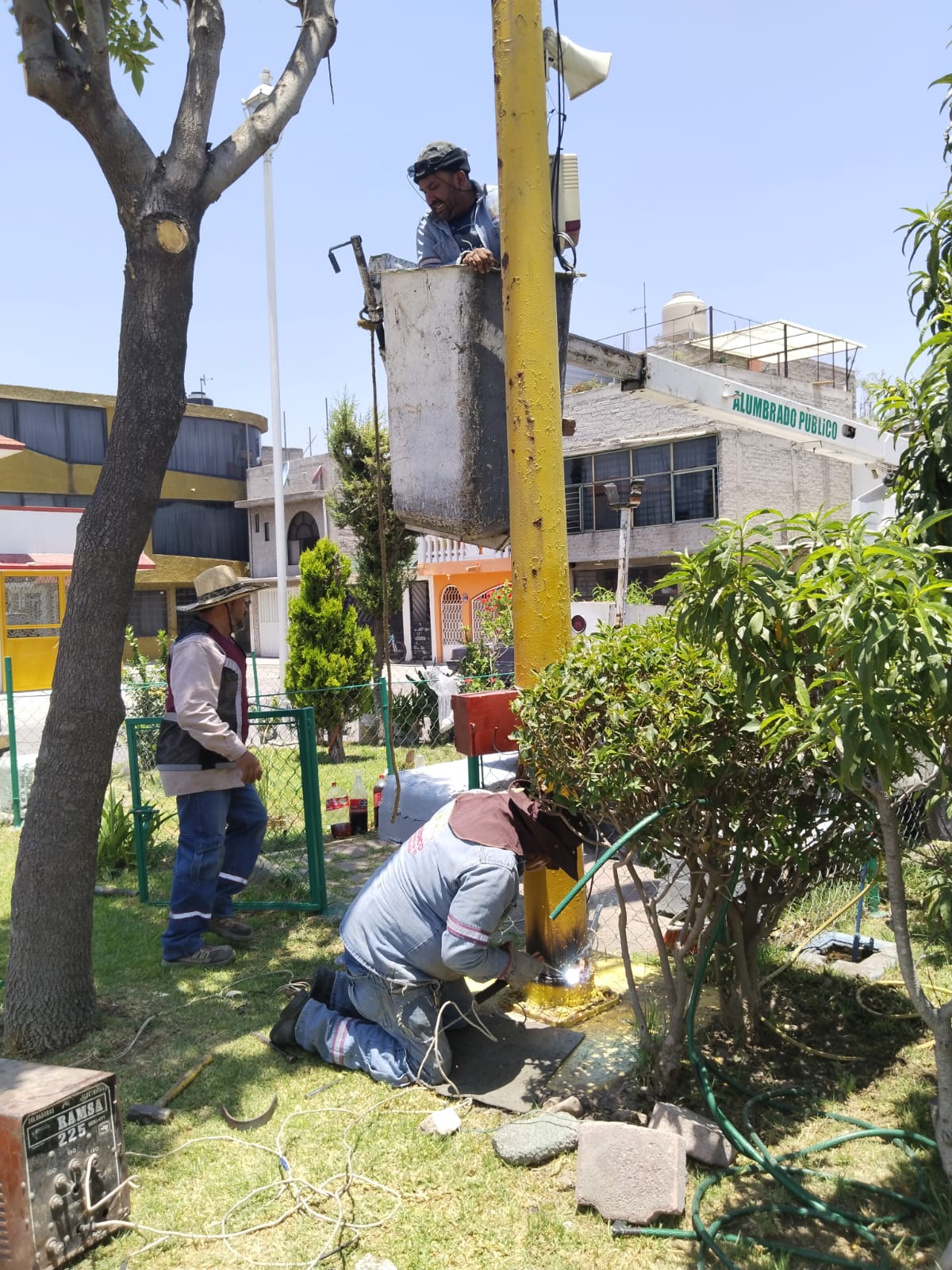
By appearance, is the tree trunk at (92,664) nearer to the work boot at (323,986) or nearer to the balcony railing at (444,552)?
the work boot at (323,986)

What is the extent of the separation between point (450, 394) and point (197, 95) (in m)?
1.74

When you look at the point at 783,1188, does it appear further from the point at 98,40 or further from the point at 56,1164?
the point at 98,40

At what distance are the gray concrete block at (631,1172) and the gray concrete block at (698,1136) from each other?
0.14 metres

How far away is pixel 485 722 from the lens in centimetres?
427

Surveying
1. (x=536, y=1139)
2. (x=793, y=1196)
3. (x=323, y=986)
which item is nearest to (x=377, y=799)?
(x=323, y=986)

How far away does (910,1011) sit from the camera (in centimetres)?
415

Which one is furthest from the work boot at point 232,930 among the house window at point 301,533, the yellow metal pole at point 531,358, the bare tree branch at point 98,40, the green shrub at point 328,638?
the house window at point 301,533

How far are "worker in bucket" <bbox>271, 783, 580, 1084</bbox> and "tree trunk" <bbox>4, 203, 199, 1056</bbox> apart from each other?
3.27ft

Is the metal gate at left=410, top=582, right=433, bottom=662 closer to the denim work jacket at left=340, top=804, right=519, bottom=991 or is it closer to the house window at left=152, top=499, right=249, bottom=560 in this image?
the house window at left=152, top=499, right=249, bottom=560

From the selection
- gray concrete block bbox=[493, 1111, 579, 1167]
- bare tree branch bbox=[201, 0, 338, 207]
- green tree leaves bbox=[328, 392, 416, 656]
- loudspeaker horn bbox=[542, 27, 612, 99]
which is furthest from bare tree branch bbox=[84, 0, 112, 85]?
green tree leaves bbox=[328, 392, 416, 656]

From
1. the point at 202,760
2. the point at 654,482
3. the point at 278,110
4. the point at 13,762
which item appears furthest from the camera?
the point at 654,482

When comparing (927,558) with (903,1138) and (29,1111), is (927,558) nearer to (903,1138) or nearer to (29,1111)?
(903,1138)

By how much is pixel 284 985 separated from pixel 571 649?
7.80ft

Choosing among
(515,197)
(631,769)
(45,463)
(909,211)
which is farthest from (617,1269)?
(45,463)
